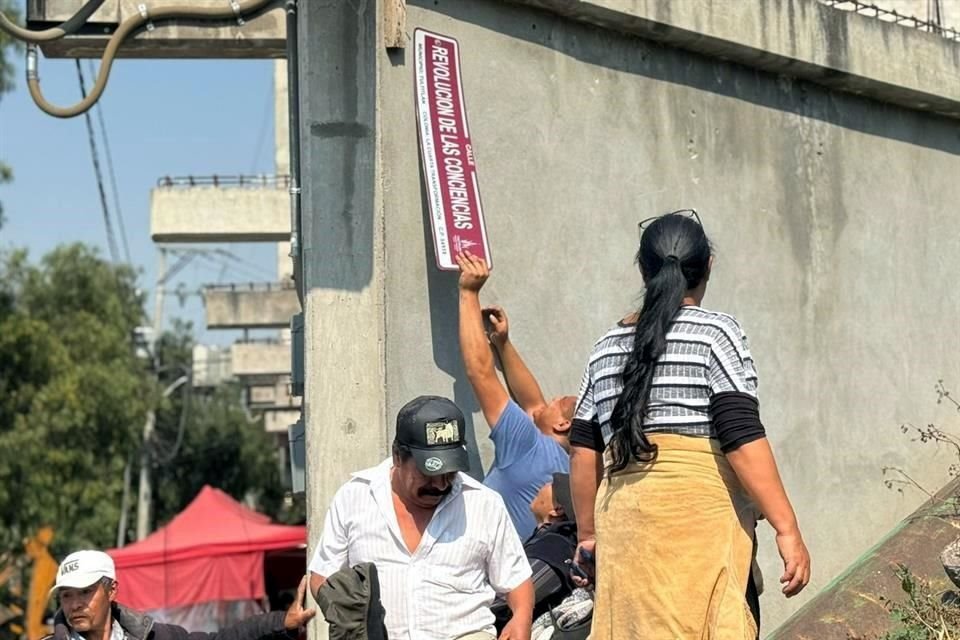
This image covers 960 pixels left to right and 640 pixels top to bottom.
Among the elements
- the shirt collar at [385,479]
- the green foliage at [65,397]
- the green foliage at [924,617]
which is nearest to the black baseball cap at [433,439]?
the shirt collar at [385,479]

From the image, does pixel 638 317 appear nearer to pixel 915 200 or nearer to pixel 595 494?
pixel 595 494

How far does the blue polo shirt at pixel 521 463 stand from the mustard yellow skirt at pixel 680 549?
2008mm

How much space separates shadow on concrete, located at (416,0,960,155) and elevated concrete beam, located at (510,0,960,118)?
54 mm

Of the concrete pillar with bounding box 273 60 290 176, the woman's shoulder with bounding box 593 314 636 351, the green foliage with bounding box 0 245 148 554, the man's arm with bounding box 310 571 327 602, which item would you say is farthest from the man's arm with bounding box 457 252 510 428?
the concrete pillar with bounding box 273 60 290 176

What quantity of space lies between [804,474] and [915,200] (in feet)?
6.03

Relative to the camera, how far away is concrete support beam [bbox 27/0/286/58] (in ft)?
30.9

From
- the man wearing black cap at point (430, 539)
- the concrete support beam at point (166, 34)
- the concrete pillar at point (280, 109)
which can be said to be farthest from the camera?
the concrete pillar at point (280, 109)

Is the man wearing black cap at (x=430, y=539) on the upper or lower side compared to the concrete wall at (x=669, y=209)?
lower

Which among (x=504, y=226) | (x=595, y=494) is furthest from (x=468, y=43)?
(x=595, y=494)

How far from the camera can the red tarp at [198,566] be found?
19844 millimetres

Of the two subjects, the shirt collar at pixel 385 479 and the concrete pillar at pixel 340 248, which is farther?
the concrete pillar at pixel 340 248

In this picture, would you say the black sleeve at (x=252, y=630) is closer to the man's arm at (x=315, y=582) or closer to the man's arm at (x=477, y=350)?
the man's arm at (x=315, y=582)

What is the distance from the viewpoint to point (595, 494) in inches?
207

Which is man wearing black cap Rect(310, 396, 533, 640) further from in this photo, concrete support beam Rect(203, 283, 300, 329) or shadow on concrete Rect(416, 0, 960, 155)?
concrete support beam Rect(203, 283, 300, 329)
